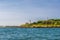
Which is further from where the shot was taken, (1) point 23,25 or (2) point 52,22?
(1) point 23,25

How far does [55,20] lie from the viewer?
592 ft

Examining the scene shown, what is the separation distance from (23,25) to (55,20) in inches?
1154

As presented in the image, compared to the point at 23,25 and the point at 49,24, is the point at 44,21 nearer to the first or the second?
the point at 49,24

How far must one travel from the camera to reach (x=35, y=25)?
17738cm

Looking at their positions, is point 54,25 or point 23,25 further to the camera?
point 23,25

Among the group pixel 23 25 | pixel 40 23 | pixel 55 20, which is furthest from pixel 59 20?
pixel 23 25

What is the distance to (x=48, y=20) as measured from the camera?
584ft

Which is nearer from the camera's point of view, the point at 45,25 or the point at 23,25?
the point at 45,25

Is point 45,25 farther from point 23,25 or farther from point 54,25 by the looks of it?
point 23,25

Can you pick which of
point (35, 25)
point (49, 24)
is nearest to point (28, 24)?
point (35, 25)

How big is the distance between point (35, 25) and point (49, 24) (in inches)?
462

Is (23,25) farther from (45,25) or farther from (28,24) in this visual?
(45,25)

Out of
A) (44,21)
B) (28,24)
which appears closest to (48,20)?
(44,21)

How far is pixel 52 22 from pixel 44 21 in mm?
6900
